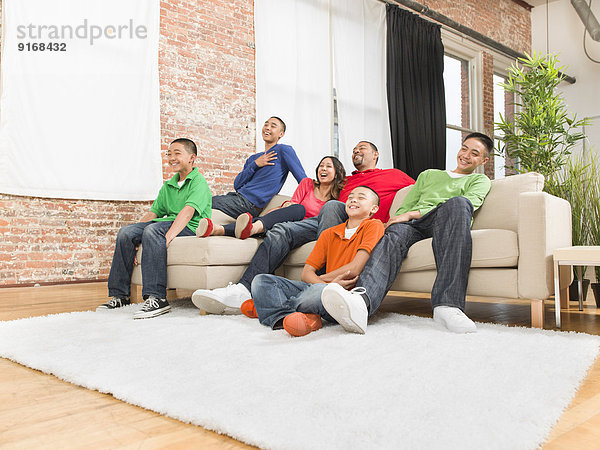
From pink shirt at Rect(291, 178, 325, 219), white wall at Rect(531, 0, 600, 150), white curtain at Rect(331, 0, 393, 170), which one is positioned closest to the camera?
pink shirt at Rect(291, 178, 325, 219)

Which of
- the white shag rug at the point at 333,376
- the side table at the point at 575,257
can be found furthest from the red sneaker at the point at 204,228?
the side table at the point at 575,257

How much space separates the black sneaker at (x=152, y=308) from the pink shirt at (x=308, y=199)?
3.20 feet

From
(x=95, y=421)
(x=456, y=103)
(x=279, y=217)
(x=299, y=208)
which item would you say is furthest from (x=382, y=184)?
(x=456, y=103)

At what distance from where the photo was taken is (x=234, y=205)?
3.53 m

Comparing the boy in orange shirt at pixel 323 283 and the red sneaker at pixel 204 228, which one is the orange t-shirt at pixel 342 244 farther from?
the red sneaker at pixel 204 228

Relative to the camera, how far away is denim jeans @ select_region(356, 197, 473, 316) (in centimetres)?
→ 212

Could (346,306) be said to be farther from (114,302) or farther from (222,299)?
(114,302)

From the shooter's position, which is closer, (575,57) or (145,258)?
(145,258)

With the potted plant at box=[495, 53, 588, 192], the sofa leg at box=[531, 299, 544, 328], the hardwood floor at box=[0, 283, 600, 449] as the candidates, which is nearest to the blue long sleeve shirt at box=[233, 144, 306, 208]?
the sofa leg at box=[531, 299, 544, 328]

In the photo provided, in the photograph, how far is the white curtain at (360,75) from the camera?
593cm

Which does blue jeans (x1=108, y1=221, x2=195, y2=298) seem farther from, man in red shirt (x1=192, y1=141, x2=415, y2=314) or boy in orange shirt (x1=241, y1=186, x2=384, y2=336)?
boy in orange shirt (x1=241, y1=186, x2=384, y2=336)

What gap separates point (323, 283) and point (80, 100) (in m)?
3.14

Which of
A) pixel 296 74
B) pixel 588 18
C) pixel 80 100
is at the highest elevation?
pixel 588 18

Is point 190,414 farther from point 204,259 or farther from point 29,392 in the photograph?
point 204,259
